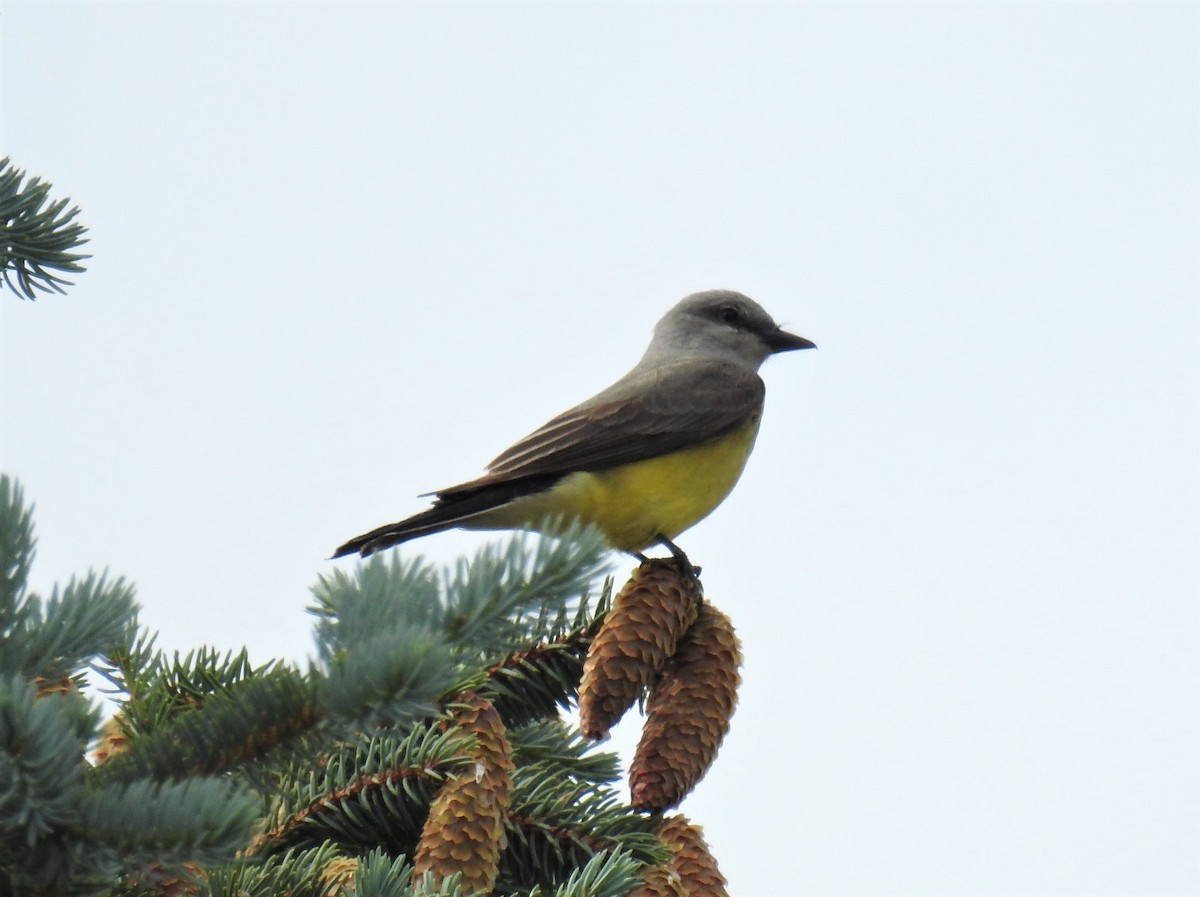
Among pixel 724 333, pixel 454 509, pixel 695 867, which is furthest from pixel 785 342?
pixel 695 867

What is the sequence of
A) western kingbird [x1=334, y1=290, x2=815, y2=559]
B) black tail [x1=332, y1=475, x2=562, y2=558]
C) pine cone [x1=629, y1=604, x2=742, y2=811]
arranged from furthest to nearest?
western kingbird [x1=334, y1=290, x2=815, y2=559] < black tail [x1=332, y1=475, x2=562, y2=558] < pine cone [x1=629, y1=604, x2=742, y2=811]

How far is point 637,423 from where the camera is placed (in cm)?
620

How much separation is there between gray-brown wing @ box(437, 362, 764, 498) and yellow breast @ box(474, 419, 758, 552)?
0.06m

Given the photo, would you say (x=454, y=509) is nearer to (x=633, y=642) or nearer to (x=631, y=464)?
(x=631, y=464)

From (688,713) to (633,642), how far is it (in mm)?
198

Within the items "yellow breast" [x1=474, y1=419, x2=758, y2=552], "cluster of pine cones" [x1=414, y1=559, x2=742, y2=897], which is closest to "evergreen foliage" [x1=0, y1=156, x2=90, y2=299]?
"cluster of pine cones" [x1=414, y1=559, x2=742, y2=897]

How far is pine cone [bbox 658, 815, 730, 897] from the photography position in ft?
8.40

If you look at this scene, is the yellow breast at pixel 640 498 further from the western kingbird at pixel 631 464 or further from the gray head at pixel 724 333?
the gray head at pixel 724 333

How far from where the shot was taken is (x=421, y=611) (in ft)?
4.32

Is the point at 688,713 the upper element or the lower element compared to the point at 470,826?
upper

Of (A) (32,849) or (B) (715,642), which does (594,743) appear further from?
(A) (32,849)

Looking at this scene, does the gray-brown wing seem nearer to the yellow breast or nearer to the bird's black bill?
the yellow breast

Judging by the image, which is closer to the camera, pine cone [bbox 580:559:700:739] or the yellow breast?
pine cone [bbox 580:559:700:739]

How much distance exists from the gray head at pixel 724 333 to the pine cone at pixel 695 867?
5.09 m
